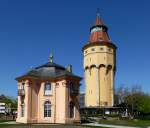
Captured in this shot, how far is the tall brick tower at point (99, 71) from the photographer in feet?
289

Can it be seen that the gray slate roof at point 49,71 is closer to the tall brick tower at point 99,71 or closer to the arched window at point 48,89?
the arched window at point 48,89

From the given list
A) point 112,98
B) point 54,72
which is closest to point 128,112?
point 112,98

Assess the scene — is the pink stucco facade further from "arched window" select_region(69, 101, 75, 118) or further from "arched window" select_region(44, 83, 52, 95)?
"arched window" select_region(44, 83, 52, 95)

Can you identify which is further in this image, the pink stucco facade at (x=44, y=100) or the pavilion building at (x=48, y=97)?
the pavilion building at (x=48, y=97)

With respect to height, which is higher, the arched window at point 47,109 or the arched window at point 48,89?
the arched window at point 48,89

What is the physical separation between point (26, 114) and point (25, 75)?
6.00 meters

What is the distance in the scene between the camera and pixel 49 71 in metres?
54.4

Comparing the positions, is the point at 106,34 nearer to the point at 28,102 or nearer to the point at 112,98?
the point at 112,98

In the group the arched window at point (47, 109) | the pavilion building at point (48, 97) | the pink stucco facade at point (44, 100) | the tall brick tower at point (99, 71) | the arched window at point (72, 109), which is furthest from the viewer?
the tall brick tower at point (99, 71)

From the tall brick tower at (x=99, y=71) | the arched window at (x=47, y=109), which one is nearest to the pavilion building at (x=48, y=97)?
the arched window at (x=47, y=109)

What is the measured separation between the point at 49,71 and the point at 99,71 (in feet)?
119

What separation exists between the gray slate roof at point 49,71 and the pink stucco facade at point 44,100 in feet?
2.62

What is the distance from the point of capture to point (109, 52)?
299 feet

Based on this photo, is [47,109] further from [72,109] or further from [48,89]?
[72,109]
